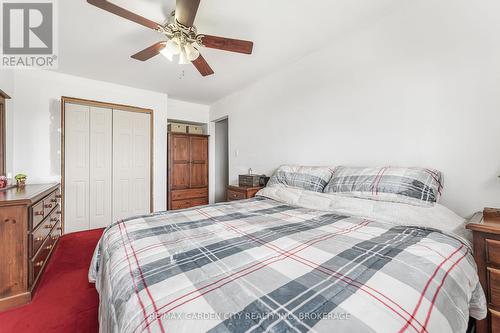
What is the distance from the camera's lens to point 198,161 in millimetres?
4582

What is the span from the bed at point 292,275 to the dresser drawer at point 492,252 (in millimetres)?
76

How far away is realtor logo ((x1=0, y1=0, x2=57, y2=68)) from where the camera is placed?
1.83 m

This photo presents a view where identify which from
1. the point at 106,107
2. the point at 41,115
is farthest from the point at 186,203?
the point at 41,115

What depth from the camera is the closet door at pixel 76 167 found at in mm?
3182

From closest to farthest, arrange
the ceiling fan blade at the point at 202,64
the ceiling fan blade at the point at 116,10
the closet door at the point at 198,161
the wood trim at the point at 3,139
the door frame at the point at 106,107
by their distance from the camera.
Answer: the ceiling fan blade at the point at 116,10 → the ceiling fan blade at the point at 202,64 → the wood trim at the point at 3,139 → the door frame at the point at 106,107 → the closet door at the point at 198,161

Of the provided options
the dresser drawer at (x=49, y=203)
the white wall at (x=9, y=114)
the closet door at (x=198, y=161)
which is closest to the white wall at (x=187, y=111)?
the closet door at (x=198, y=161)

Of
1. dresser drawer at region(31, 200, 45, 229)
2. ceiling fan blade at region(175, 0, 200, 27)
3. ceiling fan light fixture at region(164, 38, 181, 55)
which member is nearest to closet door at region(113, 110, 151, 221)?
dresser drawer at region(31, 200, 45, 229)

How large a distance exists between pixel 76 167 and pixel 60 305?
2.33 metres

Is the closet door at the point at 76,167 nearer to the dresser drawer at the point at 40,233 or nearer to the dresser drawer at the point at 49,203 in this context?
the dresser drawer at the point at 49,203

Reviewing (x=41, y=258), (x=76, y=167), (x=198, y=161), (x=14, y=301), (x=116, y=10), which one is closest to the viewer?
(x=116, y=10)

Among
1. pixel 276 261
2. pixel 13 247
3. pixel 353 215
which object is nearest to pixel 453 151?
pixel 353 215

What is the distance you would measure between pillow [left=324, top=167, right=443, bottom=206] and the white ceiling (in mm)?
1479

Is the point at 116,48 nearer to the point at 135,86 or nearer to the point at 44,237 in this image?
the point at 135,86

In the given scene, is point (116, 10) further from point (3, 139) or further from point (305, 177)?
point (3, 139)
